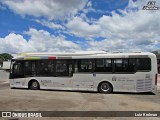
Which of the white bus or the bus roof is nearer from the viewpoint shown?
the white bus

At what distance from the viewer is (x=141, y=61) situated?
1742cm

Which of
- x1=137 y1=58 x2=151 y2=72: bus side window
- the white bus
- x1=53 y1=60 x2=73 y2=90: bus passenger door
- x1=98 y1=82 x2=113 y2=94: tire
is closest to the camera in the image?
x1=137 y1=58 x2=151 y2=72: bus side window

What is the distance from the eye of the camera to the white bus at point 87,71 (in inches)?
686

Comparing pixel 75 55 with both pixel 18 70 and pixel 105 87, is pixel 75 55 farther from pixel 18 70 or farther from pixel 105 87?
pixel 18 70

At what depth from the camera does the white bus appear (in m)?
17.4

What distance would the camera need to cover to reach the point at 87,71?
60.6 feet

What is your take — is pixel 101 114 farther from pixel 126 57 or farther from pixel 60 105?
pixel 126 57

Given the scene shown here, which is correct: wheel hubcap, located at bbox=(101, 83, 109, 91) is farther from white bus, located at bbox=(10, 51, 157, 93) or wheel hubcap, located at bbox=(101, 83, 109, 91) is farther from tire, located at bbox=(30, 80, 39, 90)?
tire, located at bbox=(30, 80, 39, 90)

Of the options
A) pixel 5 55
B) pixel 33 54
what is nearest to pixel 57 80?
pixel 33 54

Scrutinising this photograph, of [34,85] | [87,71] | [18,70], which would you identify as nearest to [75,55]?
[87,71]

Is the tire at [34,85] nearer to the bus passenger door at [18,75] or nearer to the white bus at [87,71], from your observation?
the white bus at [87,71]

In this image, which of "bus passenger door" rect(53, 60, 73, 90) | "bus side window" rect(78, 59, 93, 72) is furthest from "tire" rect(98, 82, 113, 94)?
"bus passenger door" rect(53, 60, 73, 90)

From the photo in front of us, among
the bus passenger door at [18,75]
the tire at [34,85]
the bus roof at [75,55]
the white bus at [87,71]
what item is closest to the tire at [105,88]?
the white bus at [87,71]

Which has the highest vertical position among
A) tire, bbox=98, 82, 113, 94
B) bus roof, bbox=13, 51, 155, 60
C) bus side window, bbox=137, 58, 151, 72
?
bus roof, bbox=13, 51, 155, 60
